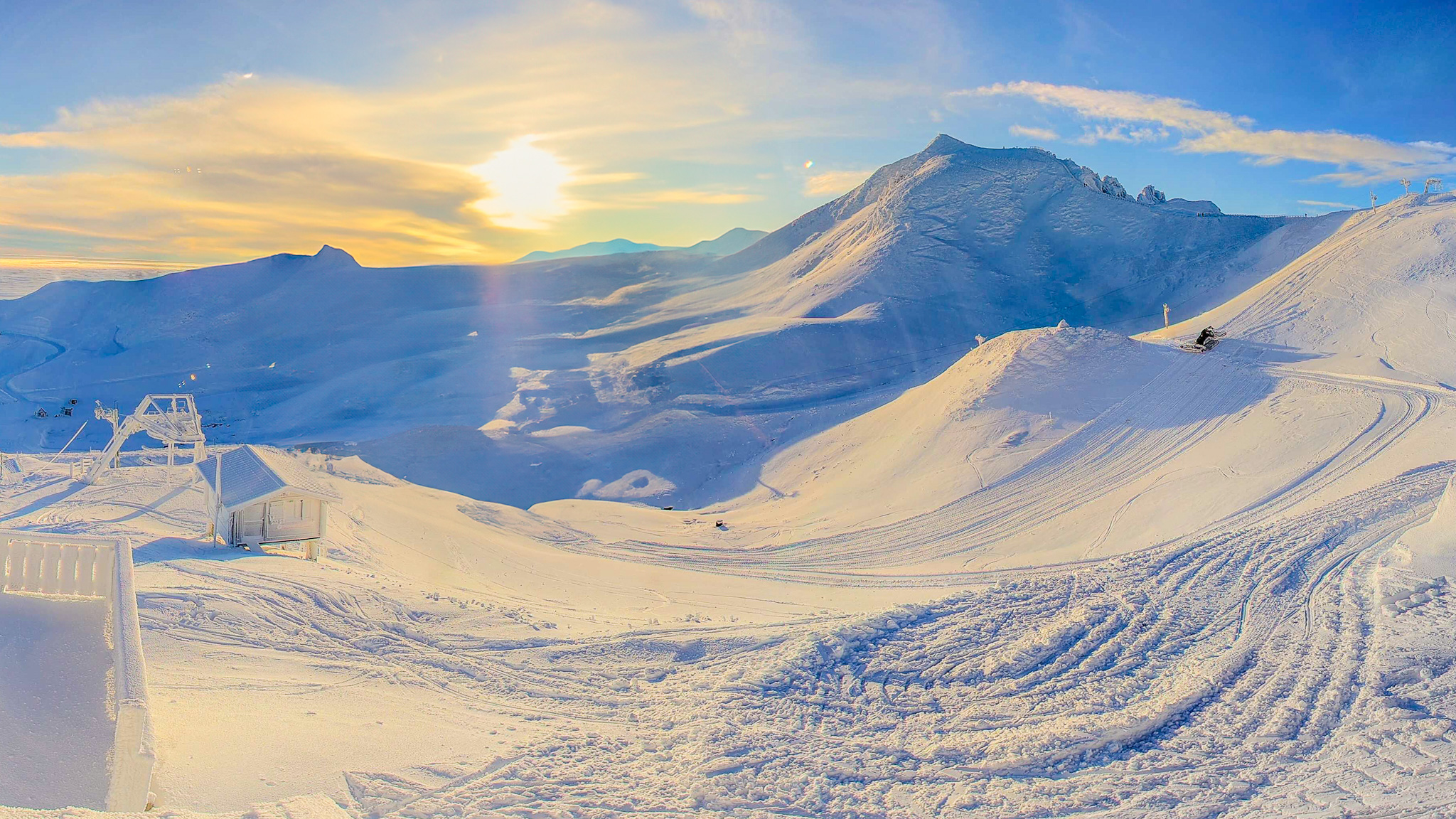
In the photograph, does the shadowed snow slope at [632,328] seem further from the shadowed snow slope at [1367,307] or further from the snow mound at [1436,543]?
the snow mound at [1436,543]

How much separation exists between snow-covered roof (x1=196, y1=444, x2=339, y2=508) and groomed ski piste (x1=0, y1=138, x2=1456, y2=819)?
1.07 m

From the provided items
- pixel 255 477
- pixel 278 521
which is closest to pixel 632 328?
pixel 255 477

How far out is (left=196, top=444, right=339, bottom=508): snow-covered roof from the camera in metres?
15.3

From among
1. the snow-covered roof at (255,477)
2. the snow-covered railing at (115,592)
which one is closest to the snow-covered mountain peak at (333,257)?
the snow-covered roof at (255,477)

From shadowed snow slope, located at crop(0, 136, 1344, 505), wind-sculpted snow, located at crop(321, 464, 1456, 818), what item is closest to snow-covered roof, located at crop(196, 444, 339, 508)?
shadowed snow slope, located at crop(0, 136, 1344, 505)

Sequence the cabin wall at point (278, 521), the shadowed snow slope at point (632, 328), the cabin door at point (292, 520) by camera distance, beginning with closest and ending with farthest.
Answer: the cabin wall at point (278, 521), the cabin door at point (292, 520), the shadowed snow slope at point (632, 328)

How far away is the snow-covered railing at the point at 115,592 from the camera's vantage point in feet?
18.1

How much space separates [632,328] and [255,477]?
114 ft

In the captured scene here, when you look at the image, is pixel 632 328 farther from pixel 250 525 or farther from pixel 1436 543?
pixel 1436 543

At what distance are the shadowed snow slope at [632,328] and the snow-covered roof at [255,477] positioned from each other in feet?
31.9

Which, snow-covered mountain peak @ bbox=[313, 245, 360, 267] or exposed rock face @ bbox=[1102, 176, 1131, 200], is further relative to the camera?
snow-covered mountain peak @ bbox=[313, 245, 360, 267]

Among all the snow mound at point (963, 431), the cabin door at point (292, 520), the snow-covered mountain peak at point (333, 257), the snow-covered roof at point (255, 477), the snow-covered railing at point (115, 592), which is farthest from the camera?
the snow-covered mountain peak at point (333, 257)

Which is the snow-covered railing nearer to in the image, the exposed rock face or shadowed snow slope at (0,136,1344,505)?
shadowed snow slope at (0,136,1344,505)

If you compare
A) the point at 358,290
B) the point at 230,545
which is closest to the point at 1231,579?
the point at 230,545
